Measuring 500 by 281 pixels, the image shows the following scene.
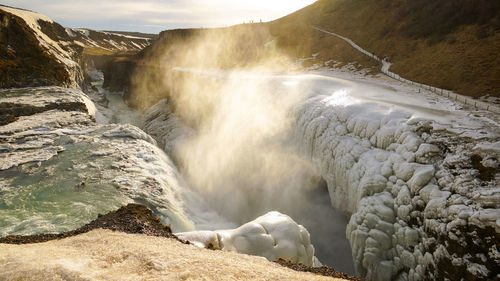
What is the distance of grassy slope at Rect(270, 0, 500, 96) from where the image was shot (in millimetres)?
15413

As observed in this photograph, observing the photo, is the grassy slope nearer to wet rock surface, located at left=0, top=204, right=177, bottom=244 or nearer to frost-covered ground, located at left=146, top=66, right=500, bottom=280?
frost-covered ground, located at left=146, top=66, right=500, bottom=280

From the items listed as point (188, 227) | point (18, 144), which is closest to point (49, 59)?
point (18, 144)

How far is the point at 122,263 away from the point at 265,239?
3653 millimetres

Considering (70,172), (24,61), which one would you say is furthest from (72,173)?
(24,61)

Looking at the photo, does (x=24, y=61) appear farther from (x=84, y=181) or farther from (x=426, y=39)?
(x=426, y=39)

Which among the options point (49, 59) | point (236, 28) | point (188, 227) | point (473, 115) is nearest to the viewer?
point (473, 115)

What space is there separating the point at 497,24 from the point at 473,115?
14.1 metres

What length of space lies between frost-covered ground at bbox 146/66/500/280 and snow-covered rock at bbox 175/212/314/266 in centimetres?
186

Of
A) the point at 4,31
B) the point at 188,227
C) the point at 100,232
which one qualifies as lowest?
the point at 188,227

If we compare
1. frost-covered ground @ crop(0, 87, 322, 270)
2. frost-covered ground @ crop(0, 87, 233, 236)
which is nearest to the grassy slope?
frost-covered ground @ crop(0, 87, 322, 270)

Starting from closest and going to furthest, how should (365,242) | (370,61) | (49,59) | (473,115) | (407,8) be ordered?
1. (365,242)
2. (473,115)
3. (49,59)
4. (370,61)
5. (407,8)

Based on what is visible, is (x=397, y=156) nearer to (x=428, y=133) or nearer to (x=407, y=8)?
(x=428, y=133)

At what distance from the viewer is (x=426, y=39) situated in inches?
913

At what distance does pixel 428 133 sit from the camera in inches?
313
